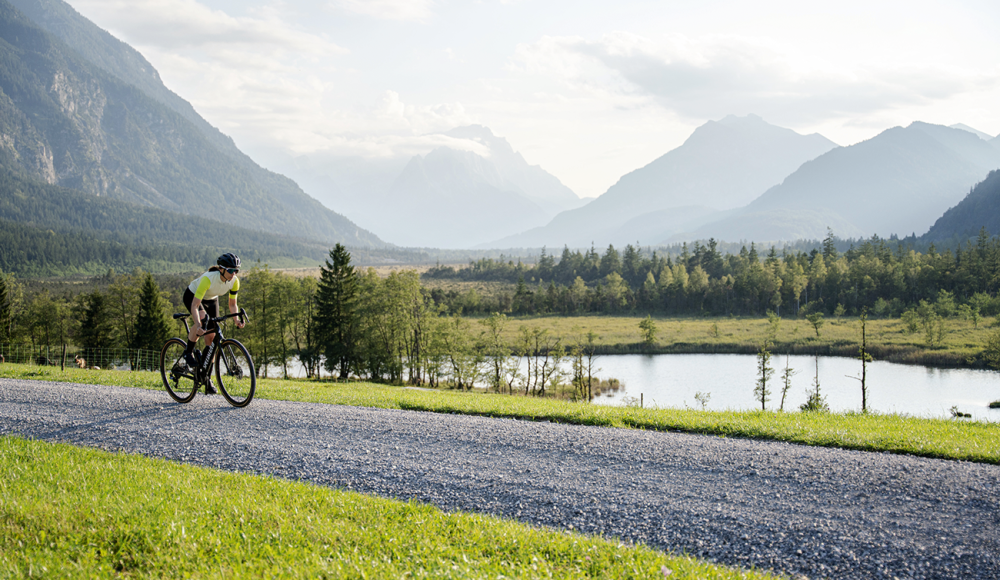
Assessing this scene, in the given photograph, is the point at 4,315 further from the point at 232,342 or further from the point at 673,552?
the point at 673,552

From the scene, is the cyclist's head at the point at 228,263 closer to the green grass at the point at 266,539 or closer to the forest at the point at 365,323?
the green grass at the point at 266,539

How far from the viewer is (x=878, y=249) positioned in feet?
523

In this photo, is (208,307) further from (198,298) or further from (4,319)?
(4,319)

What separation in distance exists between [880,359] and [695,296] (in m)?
64.3

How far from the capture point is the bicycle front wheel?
1248cm

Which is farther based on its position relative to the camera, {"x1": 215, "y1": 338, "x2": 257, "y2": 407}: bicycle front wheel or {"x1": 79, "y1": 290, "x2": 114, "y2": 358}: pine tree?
{"x1": 79, "y1": 290, "x2": 114, "y2": 358}: pine tree

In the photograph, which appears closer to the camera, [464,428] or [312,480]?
[312,480]

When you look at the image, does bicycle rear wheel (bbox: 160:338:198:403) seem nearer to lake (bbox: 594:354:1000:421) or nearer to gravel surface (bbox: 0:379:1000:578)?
gravel surface (bbox: 0:379:1000:578)

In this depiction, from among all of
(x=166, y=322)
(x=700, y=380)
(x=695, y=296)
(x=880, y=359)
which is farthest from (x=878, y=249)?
(x=166, y=322)

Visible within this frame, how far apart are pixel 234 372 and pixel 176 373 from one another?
1552mm

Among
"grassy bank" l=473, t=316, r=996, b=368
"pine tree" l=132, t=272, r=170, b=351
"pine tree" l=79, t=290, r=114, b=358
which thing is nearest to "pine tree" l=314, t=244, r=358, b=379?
"pine tree" l=132, t=272, r=170, b=351

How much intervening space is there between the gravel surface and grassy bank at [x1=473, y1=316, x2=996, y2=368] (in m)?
75.3

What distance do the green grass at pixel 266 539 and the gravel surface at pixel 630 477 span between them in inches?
32.5

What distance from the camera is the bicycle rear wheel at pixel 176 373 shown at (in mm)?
12906
